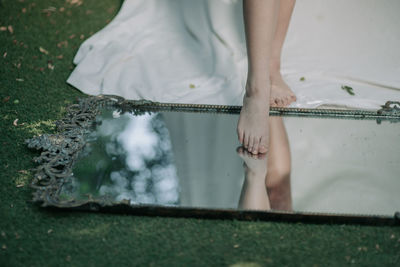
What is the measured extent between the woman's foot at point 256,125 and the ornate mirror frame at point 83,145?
136 millimetres

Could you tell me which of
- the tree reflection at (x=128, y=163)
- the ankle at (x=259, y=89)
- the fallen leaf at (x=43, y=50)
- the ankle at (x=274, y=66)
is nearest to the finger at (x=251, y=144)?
the ankle at (x=259, y=89)

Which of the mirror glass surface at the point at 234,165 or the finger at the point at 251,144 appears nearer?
the mirror glass surface at the point at 234,165

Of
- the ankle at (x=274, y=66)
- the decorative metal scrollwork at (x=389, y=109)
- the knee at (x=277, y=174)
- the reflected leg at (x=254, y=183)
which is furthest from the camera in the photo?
the ankle at (x=274, y=66)

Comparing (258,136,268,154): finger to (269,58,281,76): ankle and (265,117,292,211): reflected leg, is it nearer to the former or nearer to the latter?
(265,117,292,211): reflected leg

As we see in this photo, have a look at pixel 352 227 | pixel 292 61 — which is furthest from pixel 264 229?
pixel 292 61

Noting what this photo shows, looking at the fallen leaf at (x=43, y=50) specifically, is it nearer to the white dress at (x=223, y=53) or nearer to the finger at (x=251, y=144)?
the white dress at (x=223, y=53)

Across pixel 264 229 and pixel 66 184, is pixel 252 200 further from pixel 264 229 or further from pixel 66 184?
pixel 66 184

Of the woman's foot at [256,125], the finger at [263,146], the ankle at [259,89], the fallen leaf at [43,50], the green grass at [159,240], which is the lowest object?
the green grass at [159,240]

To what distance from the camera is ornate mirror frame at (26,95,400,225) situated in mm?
1227

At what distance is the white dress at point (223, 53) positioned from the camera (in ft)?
5.97

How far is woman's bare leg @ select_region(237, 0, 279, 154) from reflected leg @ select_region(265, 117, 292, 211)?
0.04 meters

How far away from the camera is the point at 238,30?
199 centimetres

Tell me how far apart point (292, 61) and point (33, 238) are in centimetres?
124

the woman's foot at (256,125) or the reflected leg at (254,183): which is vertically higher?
the woman's foot at (256,125)
